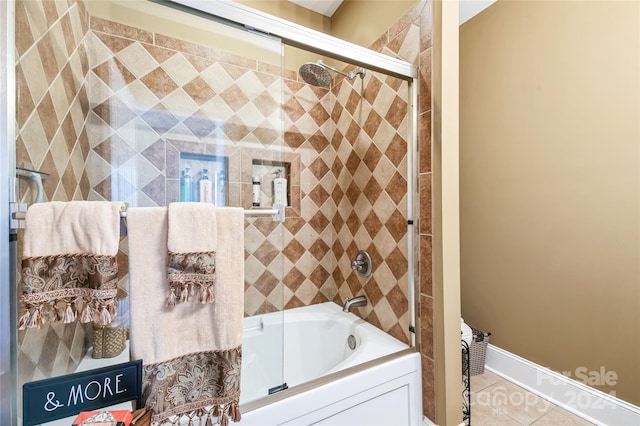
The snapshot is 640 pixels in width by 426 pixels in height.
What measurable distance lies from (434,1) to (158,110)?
1333 millimetres

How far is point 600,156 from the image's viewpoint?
1521 millimetres

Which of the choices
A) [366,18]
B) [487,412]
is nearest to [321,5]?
[366,18]

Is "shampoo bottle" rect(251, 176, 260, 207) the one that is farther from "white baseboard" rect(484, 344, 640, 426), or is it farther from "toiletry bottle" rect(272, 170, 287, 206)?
"white baseboard" rect(484, 344, 640, 426)

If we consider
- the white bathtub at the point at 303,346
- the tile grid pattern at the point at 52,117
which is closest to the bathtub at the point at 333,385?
the white bathtub at the point at 303,346

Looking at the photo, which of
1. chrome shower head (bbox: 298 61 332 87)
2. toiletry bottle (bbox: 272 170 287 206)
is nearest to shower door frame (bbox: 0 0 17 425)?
toiletry bottle (bbox: 272 170 287 206)

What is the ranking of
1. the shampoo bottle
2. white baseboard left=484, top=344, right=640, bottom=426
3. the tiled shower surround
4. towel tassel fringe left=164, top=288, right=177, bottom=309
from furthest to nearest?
white baseboard left=484, top=344, right=640, bottom=426, the shampoo bottle, the tiled shower surround, towel tassel fringe left=164, top=288, right=177, bottom=309

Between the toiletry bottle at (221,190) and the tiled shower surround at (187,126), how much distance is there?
3cm

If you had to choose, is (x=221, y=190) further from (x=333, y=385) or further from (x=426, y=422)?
(x=426, y=422)

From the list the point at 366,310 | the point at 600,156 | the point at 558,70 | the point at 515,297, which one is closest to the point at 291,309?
the point at 366,310

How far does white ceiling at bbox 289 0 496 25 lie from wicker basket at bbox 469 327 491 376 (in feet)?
7.93

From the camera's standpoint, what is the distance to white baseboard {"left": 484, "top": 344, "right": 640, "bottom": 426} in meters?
1.44

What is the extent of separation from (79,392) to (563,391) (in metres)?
2.37

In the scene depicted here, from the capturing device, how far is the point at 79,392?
0.70 meters

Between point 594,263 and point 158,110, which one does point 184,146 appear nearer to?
point 158,110
